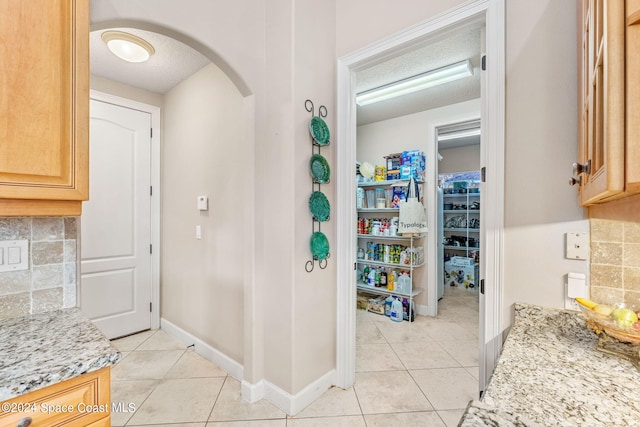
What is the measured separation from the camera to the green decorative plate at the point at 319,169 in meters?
1.83

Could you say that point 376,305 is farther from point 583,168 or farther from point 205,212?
point 583,168

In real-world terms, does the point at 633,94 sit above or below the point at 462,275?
above

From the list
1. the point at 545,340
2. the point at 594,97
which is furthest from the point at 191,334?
the point at 594,97

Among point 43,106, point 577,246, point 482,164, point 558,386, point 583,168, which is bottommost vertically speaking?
point 558,386

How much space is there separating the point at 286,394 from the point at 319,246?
97cm

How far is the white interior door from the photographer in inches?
105

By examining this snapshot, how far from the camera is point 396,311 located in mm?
3365

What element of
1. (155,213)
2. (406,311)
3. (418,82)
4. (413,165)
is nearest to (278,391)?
(406,311)

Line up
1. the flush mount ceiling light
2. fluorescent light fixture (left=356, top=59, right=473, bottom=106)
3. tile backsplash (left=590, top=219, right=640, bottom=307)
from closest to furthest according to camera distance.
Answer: tile backsplash (left=590, top=219, right=640, bottom=307)
the flush mount ceiling light
fluorescent light fixture (left=356, top=59, right=473, bottom=106)

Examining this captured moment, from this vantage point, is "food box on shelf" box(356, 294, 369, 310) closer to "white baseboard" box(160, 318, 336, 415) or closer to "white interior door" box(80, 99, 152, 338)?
"white baseboard" box(160, 318, 336, 415)

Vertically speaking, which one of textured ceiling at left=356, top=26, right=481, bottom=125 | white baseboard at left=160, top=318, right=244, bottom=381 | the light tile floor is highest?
textured ceiling at left=356, top=26, right=481, bottom=125

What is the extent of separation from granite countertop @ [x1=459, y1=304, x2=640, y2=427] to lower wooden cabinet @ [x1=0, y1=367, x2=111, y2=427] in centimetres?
107

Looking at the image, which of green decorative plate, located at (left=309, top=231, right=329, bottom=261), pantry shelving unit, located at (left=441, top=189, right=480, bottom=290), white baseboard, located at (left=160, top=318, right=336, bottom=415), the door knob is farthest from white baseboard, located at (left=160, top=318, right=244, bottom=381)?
pantry shelving unit, located at (left=441, top=189, right=480, bottom=290)

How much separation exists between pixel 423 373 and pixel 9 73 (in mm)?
2848
